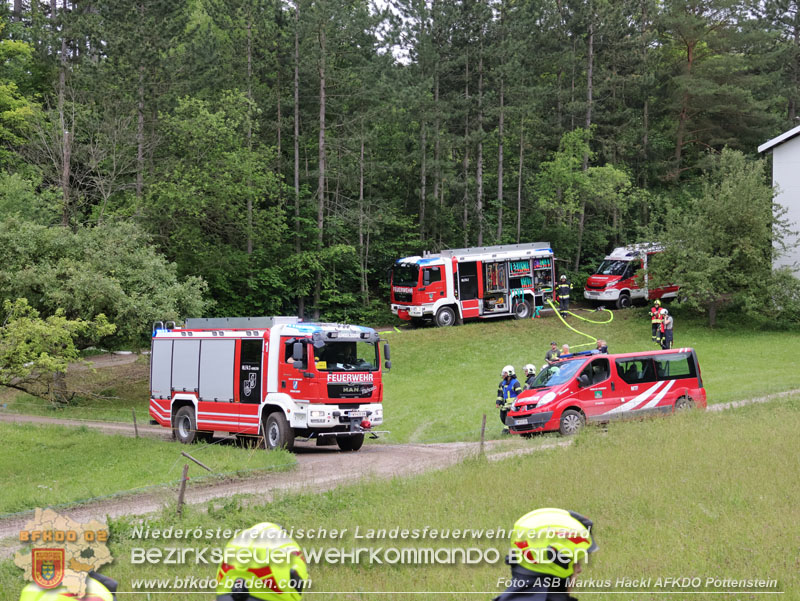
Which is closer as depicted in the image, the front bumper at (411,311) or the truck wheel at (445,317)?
the front bumper at (411,311)

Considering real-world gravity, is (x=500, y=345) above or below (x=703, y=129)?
below

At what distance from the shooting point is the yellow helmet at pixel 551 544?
3.31 meters

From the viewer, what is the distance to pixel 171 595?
23.8 ft

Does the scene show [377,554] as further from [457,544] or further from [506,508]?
[506,508]

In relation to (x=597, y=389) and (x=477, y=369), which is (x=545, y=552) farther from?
(x=477, y=369)

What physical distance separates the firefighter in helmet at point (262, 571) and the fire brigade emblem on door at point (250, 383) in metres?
15.1

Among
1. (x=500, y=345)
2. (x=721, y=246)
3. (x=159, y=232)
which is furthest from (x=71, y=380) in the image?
(x=721, y=246)

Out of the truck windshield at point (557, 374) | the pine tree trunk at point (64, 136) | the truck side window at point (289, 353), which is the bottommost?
the truck windshield at point (557, 374)

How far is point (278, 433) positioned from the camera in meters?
17.7

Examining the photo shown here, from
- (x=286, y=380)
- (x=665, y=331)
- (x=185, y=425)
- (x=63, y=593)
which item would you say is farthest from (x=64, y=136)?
(x=63, y=593)

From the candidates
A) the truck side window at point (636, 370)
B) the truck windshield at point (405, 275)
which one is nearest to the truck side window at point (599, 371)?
the truck side window at point (636, 370)

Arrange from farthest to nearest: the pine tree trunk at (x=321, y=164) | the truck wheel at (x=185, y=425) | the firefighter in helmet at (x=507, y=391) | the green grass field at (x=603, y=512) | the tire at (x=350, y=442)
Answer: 1. the pine tree trunk at (x=321, y=164)
2. the truck wheel at (x=185, y=425)
3. the tire at (x=350, y=442)
4. the firefighter in helmet at (x=507, y=391)
5. the green grass field at (x=603, y=512)

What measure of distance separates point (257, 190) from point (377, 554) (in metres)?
32.1

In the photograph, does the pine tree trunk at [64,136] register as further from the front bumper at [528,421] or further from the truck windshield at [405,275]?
the front bumper at [528,421]
